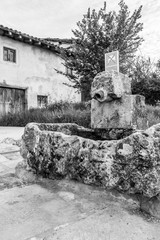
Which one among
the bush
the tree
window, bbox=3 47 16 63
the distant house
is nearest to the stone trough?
the bush

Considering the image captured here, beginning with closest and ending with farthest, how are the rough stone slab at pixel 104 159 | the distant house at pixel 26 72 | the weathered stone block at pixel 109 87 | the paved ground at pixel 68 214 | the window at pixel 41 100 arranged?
1. the paved ground at pixel 68 214
2. the rough stone slab at pixel 104 159
3. the weathered stone block at pixel 109 87
4. the distant house at pixel 26 72
5. the window at pixel 41 100

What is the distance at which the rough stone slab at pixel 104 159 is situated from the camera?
1.09 meters

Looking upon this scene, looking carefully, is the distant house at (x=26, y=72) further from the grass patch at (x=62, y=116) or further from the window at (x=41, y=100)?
the grass patch at (x=62, y=116)

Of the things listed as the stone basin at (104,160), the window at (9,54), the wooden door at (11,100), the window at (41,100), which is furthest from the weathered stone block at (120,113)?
the window at (41,100)

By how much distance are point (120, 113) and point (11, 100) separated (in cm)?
717

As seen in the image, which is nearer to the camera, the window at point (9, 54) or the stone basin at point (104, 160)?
the stone basin at point (104, 160)

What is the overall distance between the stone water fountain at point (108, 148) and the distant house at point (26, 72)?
6.64 meters

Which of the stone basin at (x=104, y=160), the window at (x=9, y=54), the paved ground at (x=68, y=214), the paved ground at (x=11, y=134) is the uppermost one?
the window at (x=9, y=54)

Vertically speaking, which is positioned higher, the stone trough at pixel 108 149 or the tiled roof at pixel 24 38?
the tiled roof at pixel 24 38

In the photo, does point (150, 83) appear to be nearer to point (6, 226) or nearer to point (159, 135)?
point (159, 135)

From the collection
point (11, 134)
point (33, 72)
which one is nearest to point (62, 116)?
point (11, 134)

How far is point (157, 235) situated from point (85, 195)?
0.56m

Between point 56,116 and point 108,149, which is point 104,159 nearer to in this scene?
point 108,149

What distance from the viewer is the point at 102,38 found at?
23.1ft
